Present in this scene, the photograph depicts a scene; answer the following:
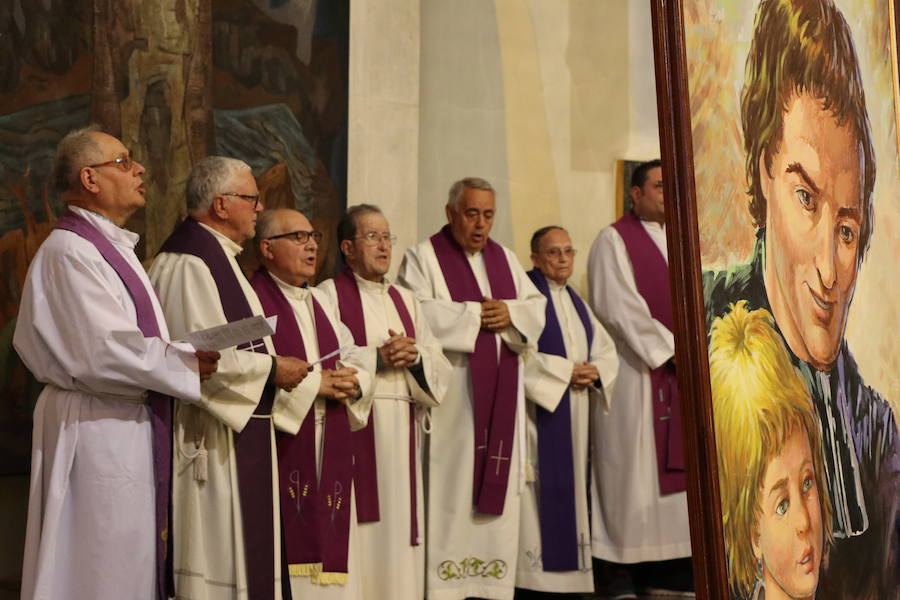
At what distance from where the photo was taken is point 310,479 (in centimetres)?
595

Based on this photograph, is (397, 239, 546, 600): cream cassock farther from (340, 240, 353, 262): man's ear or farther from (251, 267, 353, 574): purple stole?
(251, 267, 353, 574): purple stole

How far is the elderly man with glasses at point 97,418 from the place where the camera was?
4.68m

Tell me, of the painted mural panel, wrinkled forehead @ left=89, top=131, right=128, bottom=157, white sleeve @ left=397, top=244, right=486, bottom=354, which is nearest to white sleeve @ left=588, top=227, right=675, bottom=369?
white sleeve @ left=397, top=244, right=486, bottom=354

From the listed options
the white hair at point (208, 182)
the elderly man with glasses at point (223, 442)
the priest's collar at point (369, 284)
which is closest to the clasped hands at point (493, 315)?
the priest's collar at point (369, 284)

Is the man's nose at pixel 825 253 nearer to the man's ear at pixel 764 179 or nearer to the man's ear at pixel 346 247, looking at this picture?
the man's ear at pixel 764 179

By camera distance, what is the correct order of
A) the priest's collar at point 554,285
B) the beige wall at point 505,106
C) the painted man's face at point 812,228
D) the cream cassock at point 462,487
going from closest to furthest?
the painted man's face at point 812,228 < the cream cassock at point 462,487 < the priest's collar at point 554,285 < the beige wall at point 505,106

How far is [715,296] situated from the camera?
396 cm

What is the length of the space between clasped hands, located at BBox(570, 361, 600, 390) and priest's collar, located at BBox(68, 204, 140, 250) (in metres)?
3.40

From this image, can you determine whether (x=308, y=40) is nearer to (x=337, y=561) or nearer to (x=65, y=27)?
(x=65, y=27)

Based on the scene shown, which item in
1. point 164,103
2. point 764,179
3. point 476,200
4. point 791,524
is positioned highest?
point 164,103

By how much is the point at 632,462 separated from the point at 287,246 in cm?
292

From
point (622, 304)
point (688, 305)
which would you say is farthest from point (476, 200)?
point (688, 305)

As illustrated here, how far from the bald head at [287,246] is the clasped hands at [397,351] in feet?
1.86

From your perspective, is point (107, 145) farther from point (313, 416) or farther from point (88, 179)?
point (313, 416)
